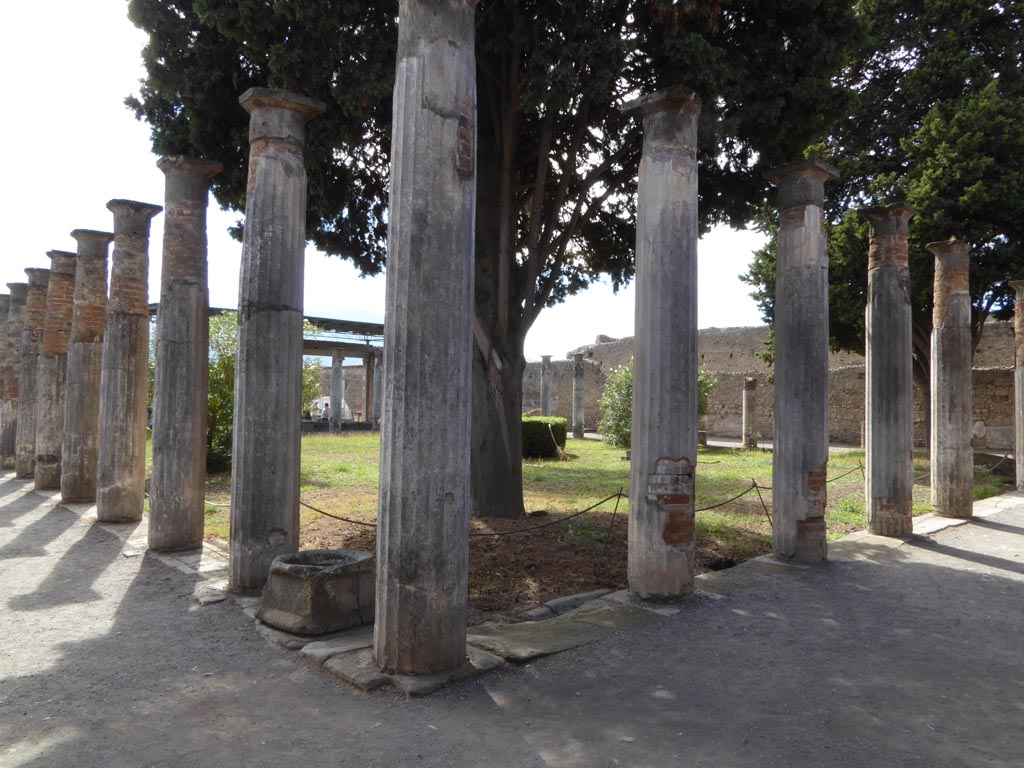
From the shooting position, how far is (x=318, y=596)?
14.4ft

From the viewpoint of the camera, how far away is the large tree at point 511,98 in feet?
20.0

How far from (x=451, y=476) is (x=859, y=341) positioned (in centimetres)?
1434

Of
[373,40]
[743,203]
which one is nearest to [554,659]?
[373,40]

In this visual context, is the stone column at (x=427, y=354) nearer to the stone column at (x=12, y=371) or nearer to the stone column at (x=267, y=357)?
the stone column at (x=267, y=357)

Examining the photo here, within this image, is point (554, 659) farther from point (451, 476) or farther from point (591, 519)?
point (591, 519)

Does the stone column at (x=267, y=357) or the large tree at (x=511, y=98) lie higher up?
the large tree at (x=511, y=98)

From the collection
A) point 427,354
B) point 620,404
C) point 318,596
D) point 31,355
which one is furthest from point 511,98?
point 620,404

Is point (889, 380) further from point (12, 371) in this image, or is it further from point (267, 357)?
point (12, 371)

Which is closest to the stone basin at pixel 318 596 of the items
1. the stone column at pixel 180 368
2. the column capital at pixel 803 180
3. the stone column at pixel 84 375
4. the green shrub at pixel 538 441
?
the stone column at pixel 180 368

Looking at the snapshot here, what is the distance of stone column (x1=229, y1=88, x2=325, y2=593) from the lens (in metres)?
5.22

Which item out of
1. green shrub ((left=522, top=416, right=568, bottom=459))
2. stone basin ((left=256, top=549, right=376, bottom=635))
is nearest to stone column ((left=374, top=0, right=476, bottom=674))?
stone basin ((left=256, top=549, right=376, bottom=635))

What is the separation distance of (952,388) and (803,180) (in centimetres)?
468

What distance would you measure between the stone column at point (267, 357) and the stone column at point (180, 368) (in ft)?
5.52

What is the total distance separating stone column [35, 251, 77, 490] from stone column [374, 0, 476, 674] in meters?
10.1
